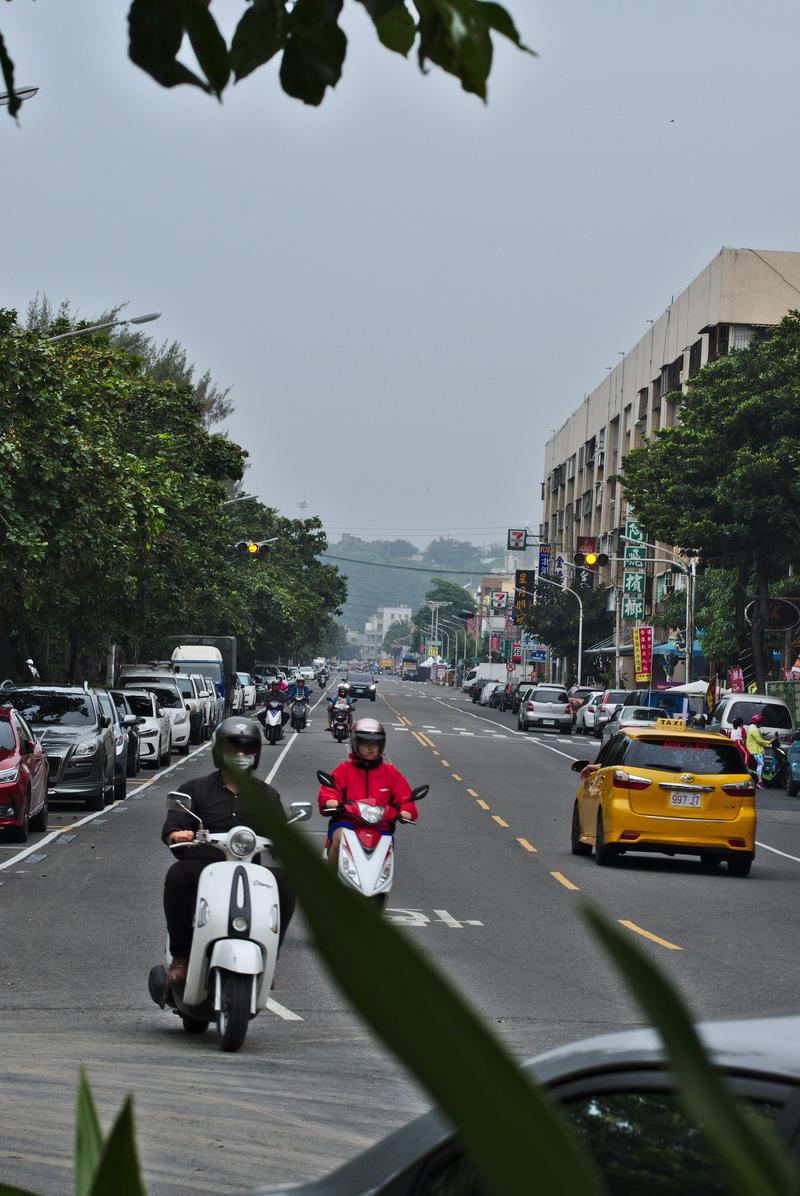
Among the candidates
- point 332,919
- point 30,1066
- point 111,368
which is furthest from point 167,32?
point 111,368

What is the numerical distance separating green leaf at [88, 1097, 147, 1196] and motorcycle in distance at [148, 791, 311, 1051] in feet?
26.9

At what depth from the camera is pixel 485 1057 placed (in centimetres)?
65

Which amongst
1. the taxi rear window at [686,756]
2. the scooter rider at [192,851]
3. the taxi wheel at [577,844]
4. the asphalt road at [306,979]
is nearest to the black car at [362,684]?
the asphalt road at [306,979]

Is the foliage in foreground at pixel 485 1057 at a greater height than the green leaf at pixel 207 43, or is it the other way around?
the green leaf at pixel 207 43

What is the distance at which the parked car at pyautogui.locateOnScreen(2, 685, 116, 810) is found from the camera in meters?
24.8

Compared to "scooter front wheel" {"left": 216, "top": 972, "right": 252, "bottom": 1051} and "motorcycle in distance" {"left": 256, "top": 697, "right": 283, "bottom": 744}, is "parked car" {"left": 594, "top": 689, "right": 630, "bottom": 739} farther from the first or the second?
"scooter front wheel" {"left": 216, "top": 972, "right": 252, "bottom": 1051}

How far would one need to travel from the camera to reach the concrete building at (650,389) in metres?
73.4

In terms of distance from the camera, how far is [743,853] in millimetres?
20312

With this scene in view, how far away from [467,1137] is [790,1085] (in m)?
1.57

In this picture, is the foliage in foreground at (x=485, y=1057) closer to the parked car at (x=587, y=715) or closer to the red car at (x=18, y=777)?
the red car at (x=18, y=777)

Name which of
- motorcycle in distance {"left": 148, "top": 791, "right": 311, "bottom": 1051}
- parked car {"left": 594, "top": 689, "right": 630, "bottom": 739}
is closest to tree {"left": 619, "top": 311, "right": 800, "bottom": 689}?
parked car {"left": 594, "top": 689, "right": 630, "bottom": 739}

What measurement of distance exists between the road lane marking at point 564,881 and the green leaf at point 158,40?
16574mm

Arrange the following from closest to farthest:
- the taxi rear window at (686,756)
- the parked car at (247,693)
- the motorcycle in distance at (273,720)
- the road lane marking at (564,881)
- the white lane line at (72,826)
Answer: the road lane marking at (564,881), the white lane line at (72,826), the taxi rear window at (686,756), the motorcycle in distance at (273,720), the parked car at (247,693)

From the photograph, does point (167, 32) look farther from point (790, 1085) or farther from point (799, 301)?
point (799, 301)
